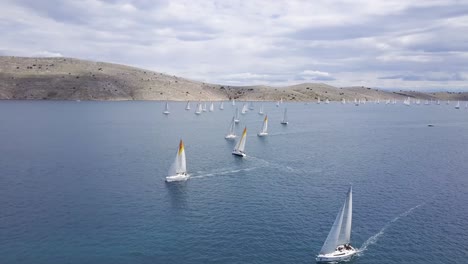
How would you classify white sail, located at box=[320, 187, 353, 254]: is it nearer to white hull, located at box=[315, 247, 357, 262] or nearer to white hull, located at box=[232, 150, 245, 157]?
white hull, located at box=[315, 247, 357, 262]

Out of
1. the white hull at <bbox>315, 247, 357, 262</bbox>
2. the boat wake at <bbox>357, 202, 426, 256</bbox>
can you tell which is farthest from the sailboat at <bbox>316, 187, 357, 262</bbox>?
the boat wake at <bbox>357, 202, 426, 256</bbox>

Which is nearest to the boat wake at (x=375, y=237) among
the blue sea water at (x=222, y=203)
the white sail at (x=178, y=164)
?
the blue sea water at (x=222, y=203)

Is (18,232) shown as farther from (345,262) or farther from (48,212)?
(345,262)

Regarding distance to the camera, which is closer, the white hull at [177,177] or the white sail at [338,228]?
the white sail at [338,228]

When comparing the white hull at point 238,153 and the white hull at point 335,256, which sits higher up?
the white hull at point 238,153

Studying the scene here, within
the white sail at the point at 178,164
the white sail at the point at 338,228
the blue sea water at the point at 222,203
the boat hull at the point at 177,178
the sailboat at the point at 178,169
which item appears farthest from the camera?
the white sail at the point at 178,164

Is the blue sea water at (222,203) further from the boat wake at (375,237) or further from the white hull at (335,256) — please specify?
the white hull at (335,256)

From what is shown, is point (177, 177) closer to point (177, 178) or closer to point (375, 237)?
point (177, 178)
